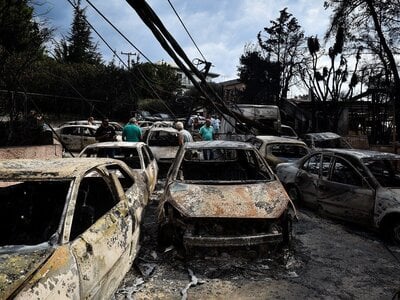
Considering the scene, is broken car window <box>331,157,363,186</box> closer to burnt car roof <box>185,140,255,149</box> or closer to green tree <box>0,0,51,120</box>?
burnt car roof <box>185,140,255,149</box>

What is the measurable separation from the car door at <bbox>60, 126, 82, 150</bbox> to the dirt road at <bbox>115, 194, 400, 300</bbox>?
41.7 ft

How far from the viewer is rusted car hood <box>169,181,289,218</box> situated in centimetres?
470

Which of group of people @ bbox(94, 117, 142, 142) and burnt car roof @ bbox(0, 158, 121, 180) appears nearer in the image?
burnt car roof @ bbox(0, 158, 121, 180)

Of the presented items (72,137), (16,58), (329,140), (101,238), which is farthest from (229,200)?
(72,137)

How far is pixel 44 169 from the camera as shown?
3.63 m

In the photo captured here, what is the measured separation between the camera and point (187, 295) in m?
4.03

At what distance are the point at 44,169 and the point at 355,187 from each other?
4799 mm

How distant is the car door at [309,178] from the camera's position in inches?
286

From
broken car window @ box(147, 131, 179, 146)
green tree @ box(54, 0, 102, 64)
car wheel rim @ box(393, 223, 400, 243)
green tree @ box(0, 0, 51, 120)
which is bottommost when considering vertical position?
car wheel rim @ box(393, 223, 400, 243)

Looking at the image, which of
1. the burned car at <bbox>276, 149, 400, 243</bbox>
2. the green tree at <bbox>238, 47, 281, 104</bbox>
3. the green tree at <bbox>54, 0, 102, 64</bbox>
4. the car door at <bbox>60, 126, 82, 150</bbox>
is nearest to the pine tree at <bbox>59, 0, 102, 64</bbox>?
the green tree at <bbox>54, 0, 102, 64</bbox>

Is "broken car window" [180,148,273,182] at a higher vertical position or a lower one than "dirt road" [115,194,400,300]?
higher

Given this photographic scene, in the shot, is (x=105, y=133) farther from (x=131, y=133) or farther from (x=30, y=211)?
(x=30, y=211)

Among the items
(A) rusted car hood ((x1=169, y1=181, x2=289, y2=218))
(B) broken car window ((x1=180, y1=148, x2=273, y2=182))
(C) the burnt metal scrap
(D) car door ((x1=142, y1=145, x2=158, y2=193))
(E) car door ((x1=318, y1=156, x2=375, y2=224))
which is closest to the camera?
(C) the burnt metal scrap

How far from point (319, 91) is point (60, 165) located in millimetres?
26211
